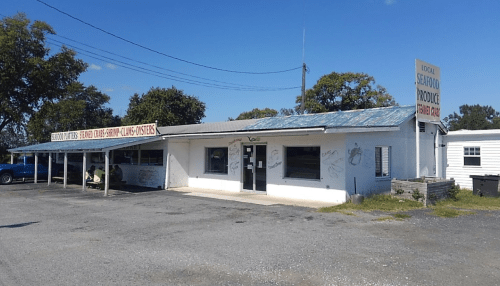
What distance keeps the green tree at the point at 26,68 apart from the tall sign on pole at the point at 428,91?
90.8 feet

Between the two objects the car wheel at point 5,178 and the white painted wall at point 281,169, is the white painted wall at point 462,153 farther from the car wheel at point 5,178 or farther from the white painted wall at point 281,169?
the car wheel at point 5,178

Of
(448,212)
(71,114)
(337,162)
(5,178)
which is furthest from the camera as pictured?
(71,114)

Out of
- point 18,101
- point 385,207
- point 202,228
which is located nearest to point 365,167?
point 385,207

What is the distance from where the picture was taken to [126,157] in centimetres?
2191

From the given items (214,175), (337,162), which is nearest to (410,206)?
(337,162)

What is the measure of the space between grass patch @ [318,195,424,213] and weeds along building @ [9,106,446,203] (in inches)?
33.0

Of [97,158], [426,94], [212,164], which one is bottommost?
[212,164]

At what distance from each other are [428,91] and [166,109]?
1304 inches

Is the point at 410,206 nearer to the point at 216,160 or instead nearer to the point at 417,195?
the point at 417,195

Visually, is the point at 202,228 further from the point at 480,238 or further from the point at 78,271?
the point at 480,238

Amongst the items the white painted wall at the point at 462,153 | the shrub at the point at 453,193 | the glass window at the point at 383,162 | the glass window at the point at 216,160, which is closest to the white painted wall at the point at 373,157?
the glass window at the point at 383,162

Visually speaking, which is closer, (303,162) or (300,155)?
(303,162)

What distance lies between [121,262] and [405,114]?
12468mm

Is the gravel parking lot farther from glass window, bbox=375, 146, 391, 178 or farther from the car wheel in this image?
the car wheel
